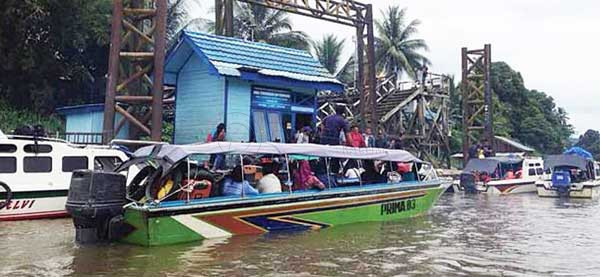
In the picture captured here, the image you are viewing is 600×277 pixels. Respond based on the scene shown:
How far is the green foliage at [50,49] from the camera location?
75.6 feet

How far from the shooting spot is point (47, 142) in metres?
13.6

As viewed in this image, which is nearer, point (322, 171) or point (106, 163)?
point (322, 171)

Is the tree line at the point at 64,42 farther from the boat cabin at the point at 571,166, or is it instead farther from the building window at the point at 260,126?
the boat cabin at the point at 571,166

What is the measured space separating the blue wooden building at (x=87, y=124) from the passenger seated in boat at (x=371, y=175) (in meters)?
6.68

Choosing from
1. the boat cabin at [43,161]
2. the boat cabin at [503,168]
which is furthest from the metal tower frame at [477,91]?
the boat cabin at [43,161]

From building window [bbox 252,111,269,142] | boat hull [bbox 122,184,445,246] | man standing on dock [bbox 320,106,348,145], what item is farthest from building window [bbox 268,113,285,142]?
boat hull [bbox 122,184,445,246]

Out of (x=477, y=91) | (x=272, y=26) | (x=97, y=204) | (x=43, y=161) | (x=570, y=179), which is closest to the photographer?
(x=97, y=204)

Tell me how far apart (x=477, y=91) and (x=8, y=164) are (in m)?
24.4

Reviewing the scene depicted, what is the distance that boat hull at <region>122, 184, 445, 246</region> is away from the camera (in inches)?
395

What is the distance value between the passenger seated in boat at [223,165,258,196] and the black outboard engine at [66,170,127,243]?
190cm

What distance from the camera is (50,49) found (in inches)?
984

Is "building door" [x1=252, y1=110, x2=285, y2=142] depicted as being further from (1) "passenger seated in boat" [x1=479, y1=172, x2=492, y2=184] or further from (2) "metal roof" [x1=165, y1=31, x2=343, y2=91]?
(1) "passenger seated in boat" [x1=479, y1=172, x2=492, y2=184]

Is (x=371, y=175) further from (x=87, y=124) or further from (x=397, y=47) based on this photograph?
(x=397, y=47)

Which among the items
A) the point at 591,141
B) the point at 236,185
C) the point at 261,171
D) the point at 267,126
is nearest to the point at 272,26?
the point at 267,126
